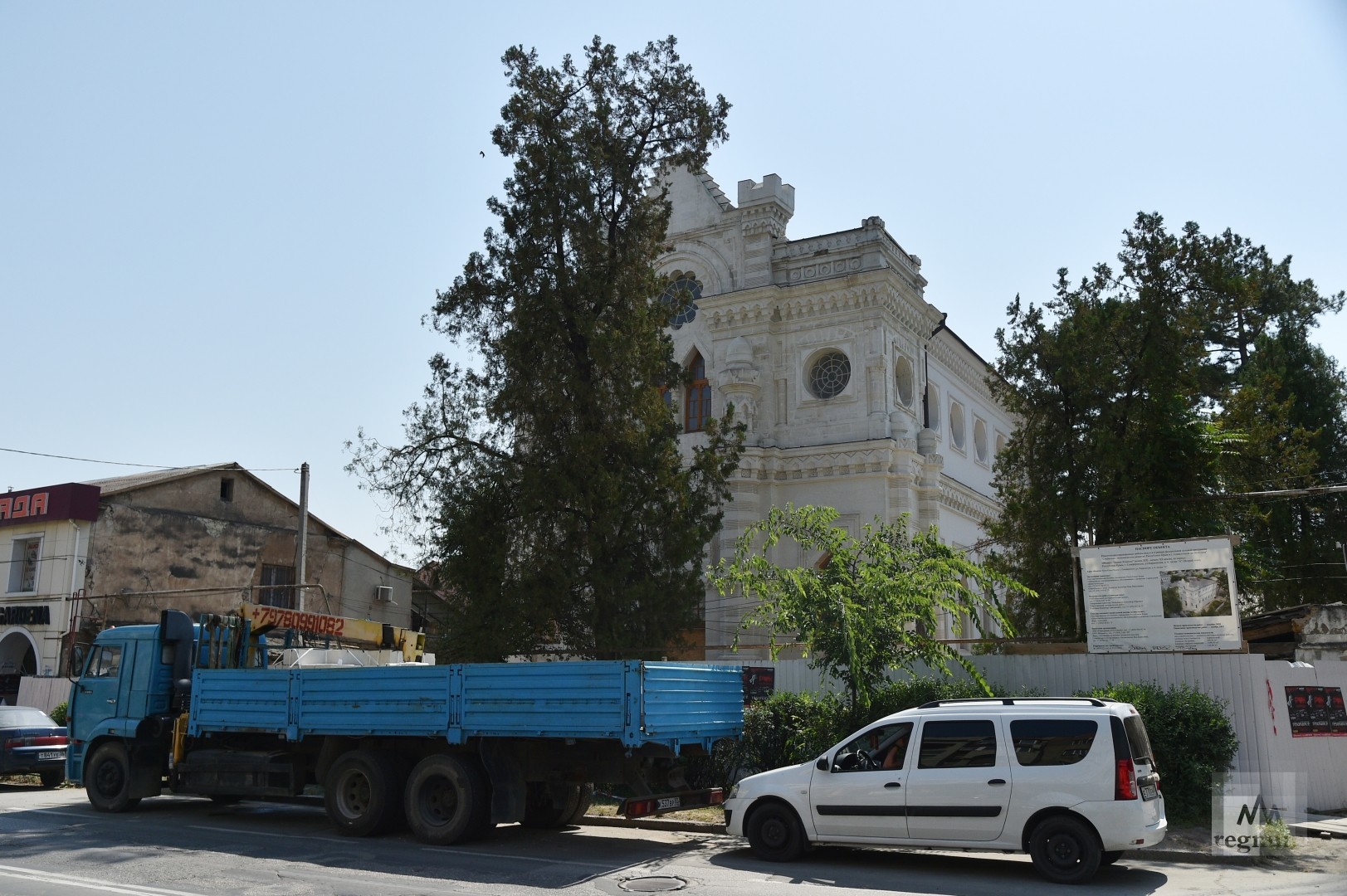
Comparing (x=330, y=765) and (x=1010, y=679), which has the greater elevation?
(x=1010, y=679)

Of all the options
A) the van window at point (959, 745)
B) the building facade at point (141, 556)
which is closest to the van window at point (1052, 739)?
the van window at point (959, 745)

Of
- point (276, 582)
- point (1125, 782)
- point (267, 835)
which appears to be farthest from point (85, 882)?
point (276, 582)

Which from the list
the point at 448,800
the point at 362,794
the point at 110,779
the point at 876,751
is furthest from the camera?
the point at 110,779

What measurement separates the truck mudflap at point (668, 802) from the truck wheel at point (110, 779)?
26.1 feet

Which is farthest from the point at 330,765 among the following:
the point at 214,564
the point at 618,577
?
the point at 214,564

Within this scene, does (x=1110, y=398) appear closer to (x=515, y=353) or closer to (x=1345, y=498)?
(x=515, y=353)

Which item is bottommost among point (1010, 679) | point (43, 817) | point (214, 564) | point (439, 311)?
point (43, 817)

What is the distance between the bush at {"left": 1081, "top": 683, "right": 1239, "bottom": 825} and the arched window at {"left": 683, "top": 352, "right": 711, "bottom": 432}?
17.5 metres

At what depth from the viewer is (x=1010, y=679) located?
1526cm

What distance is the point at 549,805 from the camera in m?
13.5

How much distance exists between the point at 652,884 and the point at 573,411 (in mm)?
10531

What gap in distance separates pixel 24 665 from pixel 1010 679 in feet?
100

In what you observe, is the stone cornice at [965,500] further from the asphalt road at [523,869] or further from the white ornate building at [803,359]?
the asphalt road at [523,869]

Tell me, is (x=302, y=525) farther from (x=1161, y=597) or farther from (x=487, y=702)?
(x=1161, y=597)
